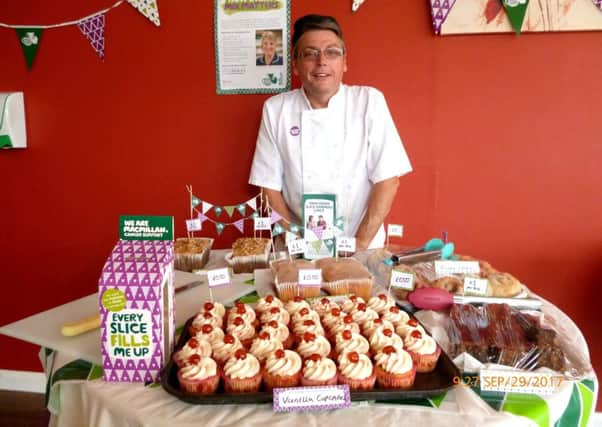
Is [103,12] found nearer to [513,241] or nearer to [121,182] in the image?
[121,182]

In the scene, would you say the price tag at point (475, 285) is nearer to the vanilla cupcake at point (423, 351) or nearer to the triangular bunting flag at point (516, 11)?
the vanilla cupcake at point (423, 351)

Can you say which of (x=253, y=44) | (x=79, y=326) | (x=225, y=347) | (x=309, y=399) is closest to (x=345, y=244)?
(x=225, y=347)

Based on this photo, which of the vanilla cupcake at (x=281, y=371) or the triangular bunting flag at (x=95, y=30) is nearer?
the vanilla cupcake at (x=281, y=371)

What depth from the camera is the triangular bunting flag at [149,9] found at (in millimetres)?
2584

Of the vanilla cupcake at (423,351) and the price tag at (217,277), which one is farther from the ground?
the price tag at (217,277)

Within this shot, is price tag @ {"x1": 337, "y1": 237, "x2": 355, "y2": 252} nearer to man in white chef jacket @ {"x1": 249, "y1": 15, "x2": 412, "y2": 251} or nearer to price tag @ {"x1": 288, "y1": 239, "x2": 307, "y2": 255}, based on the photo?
price tag @ {"x1": 288, "y1": 239, "x2": 307, "y2": 255}

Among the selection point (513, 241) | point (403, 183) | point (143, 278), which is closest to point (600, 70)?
point (513, 241)

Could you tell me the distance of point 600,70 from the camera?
7.63 ft

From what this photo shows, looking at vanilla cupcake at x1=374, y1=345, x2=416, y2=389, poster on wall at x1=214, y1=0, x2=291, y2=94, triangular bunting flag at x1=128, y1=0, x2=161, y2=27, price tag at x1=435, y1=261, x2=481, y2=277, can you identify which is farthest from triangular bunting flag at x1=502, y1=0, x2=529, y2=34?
vanilla cupcake at x1=374, y1=345, x2=416, y2=389

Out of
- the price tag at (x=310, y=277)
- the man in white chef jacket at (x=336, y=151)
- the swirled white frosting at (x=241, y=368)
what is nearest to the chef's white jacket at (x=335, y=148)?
the man in white chef jacket at (x=336, y=151)

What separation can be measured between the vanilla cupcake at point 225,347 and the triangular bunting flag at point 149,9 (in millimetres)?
2169

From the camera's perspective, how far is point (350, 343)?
3.67 ft

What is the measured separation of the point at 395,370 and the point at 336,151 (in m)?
1.50

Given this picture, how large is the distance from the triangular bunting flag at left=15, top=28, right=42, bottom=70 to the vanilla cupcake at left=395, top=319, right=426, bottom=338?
280 cm
